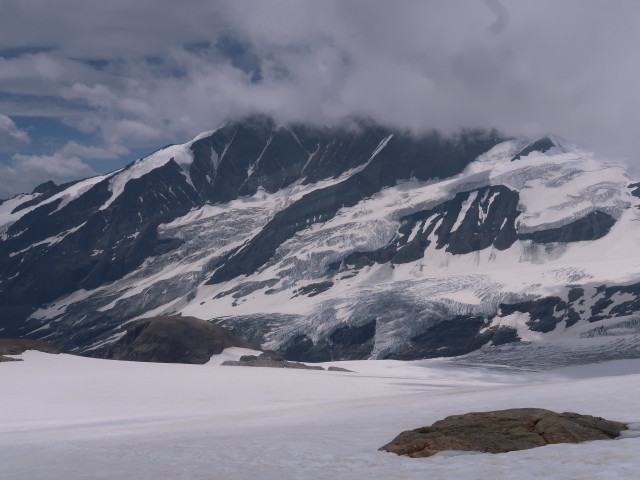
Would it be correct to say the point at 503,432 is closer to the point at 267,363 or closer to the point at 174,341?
the point at 267,363

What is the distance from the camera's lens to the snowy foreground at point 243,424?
20719 millimetres

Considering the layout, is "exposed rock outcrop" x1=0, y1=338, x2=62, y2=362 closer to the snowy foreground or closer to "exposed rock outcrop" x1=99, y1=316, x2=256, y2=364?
the snowy foreground

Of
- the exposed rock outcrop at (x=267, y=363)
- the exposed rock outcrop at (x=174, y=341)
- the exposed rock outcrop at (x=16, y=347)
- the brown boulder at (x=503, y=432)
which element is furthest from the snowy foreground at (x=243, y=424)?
the exposed rock outcrop at (x=174, y=341)

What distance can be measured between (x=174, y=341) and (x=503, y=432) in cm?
13561

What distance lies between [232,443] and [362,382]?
42.4m

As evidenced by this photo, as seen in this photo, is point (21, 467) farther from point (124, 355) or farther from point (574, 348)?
point (124, 355)

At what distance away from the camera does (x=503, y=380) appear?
93.9m

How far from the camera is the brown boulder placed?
73.5 ft

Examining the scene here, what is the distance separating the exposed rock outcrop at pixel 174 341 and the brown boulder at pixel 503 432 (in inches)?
4765

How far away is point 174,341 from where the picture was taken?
15462 centimetres

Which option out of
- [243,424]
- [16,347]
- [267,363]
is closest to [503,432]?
[243,424]

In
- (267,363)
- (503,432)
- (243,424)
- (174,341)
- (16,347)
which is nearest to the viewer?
(503,432)

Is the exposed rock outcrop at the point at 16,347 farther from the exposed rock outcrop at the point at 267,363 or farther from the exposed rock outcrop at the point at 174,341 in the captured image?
the exposed rock outcrop at the point at 174,341

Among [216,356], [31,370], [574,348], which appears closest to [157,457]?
[31,370]
